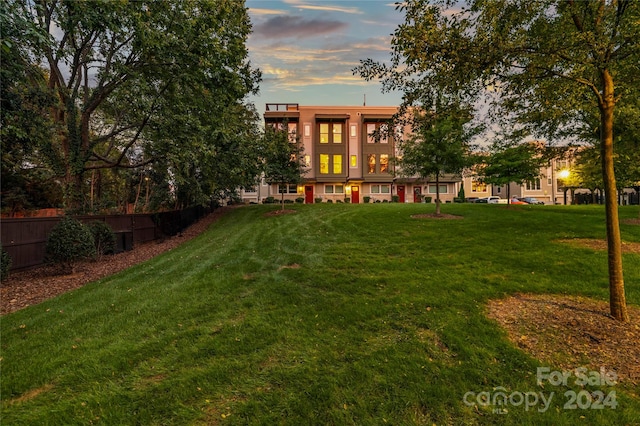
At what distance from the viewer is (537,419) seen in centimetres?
277

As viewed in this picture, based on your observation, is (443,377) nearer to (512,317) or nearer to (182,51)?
(512,317)

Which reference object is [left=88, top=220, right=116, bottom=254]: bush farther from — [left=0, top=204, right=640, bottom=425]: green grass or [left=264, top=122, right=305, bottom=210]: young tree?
[left=264, top=122, right=305, bottom=210]: young tree

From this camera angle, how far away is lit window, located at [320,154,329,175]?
35.1m

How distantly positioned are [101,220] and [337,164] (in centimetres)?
2652

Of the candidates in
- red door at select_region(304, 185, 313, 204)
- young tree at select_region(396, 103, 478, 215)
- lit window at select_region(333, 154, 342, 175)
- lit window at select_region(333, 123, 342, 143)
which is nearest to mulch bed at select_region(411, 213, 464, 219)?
young tree at select_region(396, 103, 478, 215)

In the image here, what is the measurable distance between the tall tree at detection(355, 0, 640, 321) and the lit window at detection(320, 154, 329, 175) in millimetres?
30282

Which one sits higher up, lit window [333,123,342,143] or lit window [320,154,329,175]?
lit window [333,123,342,143]

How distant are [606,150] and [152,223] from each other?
62.5 ft

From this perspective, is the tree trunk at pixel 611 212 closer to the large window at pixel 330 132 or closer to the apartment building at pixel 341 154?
the apartment building at pixel 341 154

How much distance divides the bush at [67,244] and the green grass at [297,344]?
6.36 ft

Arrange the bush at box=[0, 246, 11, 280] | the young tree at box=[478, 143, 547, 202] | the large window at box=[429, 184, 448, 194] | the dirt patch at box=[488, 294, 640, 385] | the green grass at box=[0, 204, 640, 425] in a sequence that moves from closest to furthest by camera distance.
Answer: the green grass at box=[0, 204, 640, 425] < the dirt patch at box=[488, 294, 640, 385] < the bush at box=[0, 246, 11, 280] < the young tree at box=[478, 143, 547, 202] < the large window at box=[429, 184, 448, 194]

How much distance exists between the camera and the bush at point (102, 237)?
37.1ft

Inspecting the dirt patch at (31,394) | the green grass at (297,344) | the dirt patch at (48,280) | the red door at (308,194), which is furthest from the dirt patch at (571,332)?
the red door at (308,194)

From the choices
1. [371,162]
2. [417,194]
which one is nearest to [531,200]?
[417,194]
